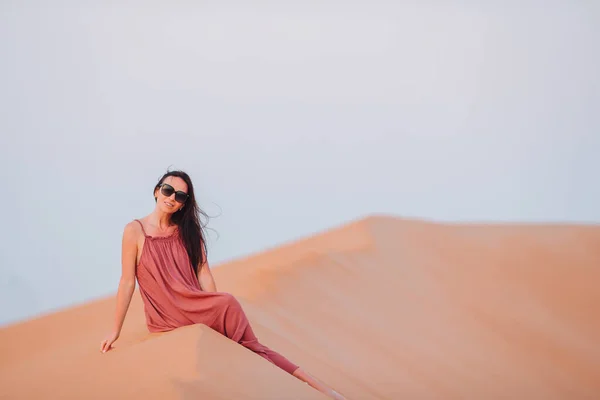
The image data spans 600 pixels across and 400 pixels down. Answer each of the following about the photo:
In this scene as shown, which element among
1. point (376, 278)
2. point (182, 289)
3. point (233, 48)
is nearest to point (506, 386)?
point (376, 278)

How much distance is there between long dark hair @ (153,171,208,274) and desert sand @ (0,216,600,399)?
22.3 inches

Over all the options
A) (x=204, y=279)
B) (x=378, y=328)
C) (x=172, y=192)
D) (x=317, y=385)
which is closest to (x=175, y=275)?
(x=204, y=279)

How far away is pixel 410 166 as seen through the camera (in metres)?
25.2

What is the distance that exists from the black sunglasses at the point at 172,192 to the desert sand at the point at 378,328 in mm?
832

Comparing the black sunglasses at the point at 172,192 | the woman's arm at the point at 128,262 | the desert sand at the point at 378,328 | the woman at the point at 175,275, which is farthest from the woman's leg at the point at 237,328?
the black sunglasses at the point at 172,192

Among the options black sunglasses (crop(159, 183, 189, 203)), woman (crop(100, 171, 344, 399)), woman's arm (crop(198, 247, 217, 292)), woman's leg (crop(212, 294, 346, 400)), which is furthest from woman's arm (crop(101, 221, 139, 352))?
woman's leg (crop(212, 294, 346, 400))

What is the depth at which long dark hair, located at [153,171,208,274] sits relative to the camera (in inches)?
206

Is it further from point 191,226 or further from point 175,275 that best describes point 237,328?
point 191,226

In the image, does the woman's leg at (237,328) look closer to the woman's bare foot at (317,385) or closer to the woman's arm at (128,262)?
the woman's bare foot at (317,385)

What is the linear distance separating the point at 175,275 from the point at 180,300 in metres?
0.16

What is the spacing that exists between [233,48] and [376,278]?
16026mm

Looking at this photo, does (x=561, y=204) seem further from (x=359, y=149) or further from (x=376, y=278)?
(x=376, y=278)

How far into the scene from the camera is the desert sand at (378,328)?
164 inches

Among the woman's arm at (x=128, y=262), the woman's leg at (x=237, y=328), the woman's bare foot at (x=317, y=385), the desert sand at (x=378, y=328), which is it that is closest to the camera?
the desert sand at (x=378, y=328)
